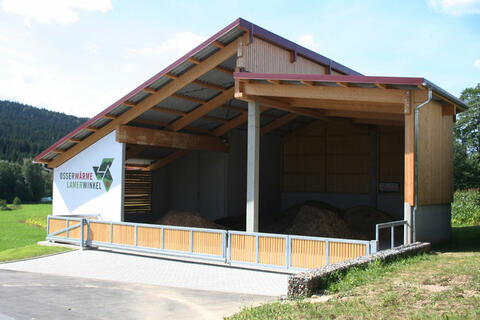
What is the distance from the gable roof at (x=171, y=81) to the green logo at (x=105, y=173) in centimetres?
106

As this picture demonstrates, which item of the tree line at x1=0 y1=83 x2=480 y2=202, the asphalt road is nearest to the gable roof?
the asphalt road

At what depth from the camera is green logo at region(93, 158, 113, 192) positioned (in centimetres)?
1806

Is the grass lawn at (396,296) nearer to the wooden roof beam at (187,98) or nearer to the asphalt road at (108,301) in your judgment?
the asphalt road at (108,301)

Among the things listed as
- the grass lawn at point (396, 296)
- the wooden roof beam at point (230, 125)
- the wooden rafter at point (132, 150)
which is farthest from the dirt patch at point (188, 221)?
the grass lawn at point (396, 296)

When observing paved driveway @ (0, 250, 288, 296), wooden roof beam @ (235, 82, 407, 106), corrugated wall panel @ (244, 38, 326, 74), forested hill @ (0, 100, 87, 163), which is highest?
forested hill @ (0, 100, 87, 163)

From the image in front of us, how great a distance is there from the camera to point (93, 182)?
18.6m

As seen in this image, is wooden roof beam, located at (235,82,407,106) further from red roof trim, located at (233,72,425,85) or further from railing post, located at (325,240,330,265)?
railing post, located at (325,240,330,265)

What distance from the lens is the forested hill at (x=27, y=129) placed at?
108062 mm

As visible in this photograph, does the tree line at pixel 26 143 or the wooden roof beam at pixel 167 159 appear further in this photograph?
the tree line at pixel 26 143

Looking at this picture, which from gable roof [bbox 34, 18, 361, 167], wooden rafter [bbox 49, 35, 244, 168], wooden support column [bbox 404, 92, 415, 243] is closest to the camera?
wooden support column [bbox 404, 92, 415, 243]

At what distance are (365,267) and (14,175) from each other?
84.7 m

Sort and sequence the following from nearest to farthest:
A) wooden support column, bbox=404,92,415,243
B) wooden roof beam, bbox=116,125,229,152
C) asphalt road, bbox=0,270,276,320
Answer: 1. asphalt road, bbox=0,270,276,320
2. wooden support column, bbox=404,92,415,243
3. wooden roof beam, bbox=116,125,229,152

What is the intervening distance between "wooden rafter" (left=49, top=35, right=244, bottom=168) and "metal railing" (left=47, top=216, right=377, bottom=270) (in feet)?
9.60

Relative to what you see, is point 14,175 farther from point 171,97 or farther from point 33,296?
point 33,296
